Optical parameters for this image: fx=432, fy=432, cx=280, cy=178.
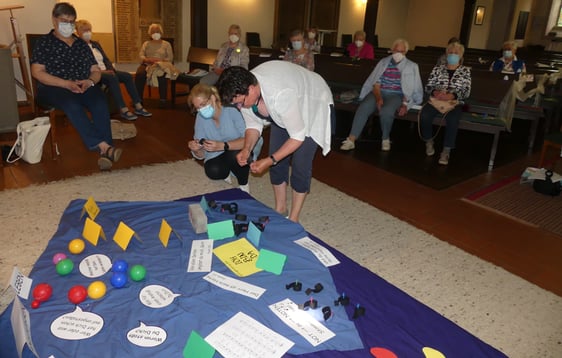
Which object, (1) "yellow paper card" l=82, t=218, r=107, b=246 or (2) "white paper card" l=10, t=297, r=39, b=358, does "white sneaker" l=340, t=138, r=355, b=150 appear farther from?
(2) "white paper card" l=10, t=297, r=39, b=358

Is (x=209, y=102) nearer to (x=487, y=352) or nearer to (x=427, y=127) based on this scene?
(x=487, y=352)

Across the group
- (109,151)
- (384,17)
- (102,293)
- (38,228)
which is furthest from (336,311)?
(384,17)

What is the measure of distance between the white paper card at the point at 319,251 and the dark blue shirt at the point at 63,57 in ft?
8.58

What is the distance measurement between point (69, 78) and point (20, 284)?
8.24ft

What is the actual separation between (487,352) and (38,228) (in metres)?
2.32

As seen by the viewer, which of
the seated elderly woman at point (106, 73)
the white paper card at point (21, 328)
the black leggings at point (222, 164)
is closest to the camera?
the white paper card at point (21, 328)

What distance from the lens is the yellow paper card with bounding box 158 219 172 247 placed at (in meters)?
→ 1.73

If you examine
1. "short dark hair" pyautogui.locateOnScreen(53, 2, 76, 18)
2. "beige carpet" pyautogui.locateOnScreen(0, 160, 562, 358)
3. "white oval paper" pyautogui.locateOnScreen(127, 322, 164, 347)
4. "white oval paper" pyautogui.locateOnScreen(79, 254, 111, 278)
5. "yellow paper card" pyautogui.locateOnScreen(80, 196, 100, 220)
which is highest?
"short dark hair" pyautogui.locateOnScreen(53, 2, 76, 18)

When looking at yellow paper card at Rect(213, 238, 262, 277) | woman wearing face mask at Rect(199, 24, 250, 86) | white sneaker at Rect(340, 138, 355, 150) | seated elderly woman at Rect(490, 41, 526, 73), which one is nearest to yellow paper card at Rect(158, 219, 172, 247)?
yellow paper card at Rect(213, 238, 262, 277)

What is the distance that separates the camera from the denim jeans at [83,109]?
335 cm

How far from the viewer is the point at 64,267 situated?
1512 mm

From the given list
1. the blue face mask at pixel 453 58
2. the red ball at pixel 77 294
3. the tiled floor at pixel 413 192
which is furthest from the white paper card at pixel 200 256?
the blue face mask at pixel 453 58

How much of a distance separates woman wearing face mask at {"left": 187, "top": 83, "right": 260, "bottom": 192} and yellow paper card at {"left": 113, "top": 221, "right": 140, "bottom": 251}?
97 centimetres

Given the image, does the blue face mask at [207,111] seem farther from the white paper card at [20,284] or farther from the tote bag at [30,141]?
the tote bag at [30,141]
